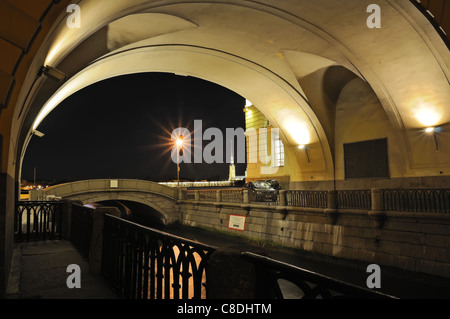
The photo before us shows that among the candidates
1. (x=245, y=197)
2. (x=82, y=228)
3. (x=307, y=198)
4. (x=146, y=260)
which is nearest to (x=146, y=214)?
(x=245, y=197)

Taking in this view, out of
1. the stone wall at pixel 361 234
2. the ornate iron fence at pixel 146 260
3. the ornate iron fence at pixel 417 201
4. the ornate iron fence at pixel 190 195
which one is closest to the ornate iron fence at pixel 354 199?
the stone wall at pixel 361 234

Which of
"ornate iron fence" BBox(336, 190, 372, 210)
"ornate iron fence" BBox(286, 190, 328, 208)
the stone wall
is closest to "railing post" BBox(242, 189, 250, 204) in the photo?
the stone wall

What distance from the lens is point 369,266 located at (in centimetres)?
1101

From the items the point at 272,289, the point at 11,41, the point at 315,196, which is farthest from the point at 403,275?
the point at 11,41

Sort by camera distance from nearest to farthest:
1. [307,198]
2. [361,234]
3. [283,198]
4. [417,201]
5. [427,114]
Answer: [417,201], [361,234], [427,114], [307,198], [283,198]

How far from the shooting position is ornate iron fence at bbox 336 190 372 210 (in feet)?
39.6

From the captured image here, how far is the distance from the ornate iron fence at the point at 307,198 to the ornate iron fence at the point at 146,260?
10.6 m

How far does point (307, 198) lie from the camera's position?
14.3m

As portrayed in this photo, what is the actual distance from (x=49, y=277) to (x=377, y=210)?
10.7 m

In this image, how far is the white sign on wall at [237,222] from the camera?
57.8 ft

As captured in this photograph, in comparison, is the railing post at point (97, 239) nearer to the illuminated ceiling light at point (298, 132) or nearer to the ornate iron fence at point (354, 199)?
the ornate iron fence at point (354, 199)

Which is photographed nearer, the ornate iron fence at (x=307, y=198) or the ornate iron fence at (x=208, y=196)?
the ornate iron fence at (x=307, y=198)

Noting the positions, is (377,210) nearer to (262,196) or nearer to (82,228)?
(262,196)

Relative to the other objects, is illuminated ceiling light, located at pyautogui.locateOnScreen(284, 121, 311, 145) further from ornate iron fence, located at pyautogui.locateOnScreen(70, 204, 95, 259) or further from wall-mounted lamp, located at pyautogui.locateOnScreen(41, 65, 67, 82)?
wall-mounted lamp, located at pyautogui.locateOnScreen(41, 65, 67, 82)
